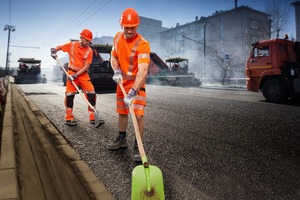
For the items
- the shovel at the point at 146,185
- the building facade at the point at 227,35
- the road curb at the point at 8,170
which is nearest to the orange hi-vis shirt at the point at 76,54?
the road curb at the point at 8,170

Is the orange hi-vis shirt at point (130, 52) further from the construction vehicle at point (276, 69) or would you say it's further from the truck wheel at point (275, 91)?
the truck wheel at point (275, 91)

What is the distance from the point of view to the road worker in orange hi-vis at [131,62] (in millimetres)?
2578

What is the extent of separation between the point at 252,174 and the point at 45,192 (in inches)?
74.3

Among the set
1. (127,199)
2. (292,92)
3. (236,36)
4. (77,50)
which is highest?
(236,36)

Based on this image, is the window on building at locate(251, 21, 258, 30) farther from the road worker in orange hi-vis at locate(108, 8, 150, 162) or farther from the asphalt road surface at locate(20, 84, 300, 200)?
the road worker in orange hi-vis at locate(108, 8, 150, 162)

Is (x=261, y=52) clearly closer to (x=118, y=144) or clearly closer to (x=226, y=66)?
(x=118, y=144)

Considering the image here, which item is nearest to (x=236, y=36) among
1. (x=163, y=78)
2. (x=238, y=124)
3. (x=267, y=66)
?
(x=163, y=78)

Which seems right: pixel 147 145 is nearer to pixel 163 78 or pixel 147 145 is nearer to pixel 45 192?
pixel 45 192

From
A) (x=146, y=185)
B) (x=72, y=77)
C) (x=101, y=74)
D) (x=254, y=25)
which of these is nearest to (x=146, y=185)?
(x=146, y=185)

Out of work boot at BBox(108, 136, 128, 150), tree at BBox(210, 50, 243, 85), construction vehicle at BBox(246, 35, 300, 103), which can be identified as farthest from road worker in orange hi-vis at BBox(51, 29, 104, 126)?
tree at BBox(210, 50, 243, 85)

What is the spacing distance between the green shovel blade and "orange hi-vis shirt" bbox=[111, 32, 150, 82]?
1.30 meters

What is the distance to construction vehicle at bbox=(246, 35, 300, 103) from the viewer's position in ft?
24.4

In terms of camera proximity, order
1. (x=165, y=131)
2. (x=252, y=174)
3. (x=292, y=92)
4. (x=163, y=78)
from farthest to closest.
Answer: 1. (x=163, y=78)
2. (x=292, y=92)
3. (x=165, y=131)
4. (x=252, y=174)

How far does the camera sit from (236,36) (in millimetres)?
43094
